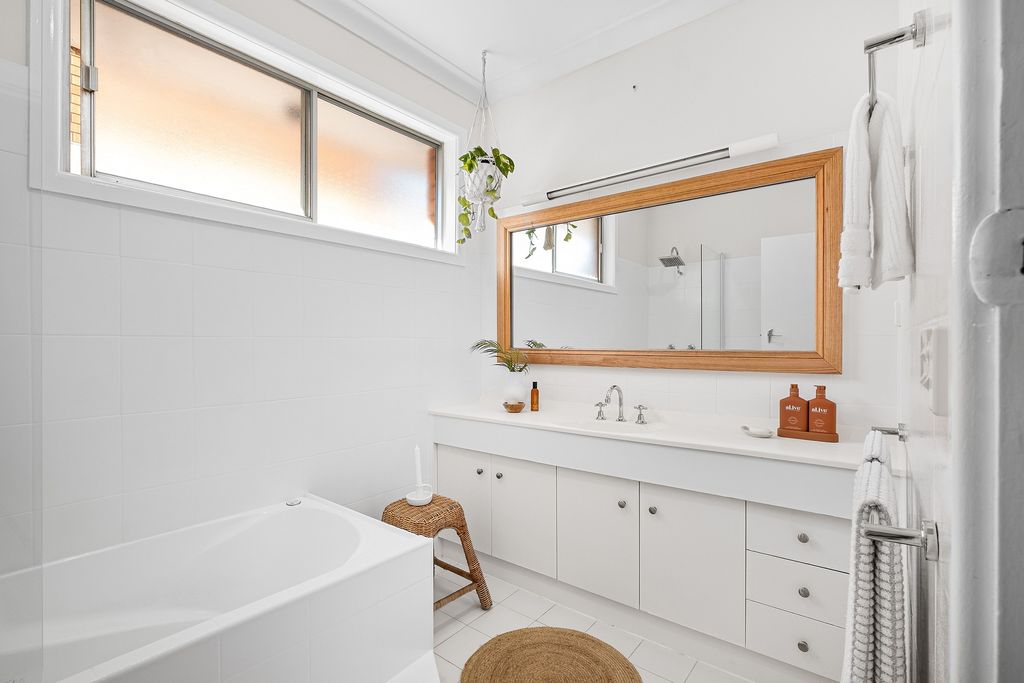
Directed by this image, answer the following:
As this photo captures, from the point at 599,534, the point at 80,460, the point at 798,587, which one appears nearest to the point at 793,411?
the point at 798,587

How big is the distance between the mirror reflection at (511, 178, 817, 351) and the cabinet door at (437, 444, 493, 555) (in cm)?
78

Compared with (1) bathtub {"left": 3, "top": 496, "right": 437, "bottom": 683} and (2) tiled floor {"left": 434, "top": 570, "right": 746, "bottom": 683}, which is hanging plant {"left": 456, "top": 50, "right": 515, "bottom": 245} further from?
(2) tiled floor {"left": 434, "top": 570, "right": 746, "bottom": 683}

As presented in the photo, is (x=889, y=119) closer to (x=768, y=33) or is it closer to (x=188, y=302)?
(x=768, y=33)

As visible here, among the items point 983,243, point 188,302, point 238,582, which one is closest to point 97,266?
point 188,302

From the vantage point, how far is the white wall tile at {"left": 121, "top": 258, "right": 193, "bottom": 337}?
1617 millimetres

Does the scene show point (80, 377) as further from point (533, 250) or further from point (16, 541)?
point (533, 250)

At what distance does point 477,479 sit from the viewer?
251 cm

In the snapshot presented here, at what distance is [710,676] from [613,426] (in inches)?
40.6

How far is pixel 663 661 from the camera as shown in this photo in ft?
6.10

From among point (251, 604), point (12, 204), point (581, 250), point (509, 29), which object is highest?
point (509, 29)

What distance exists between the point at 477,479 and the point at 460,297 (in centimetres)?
110

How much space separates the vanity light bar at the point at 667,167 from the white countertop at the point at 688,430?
118 cm

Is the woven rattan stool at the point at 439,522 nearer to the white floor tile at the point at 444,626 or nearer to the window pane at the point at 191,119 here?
the white floor tile at the point at 444,626

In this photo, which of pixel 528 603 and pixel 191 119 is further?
pixel 528 603
